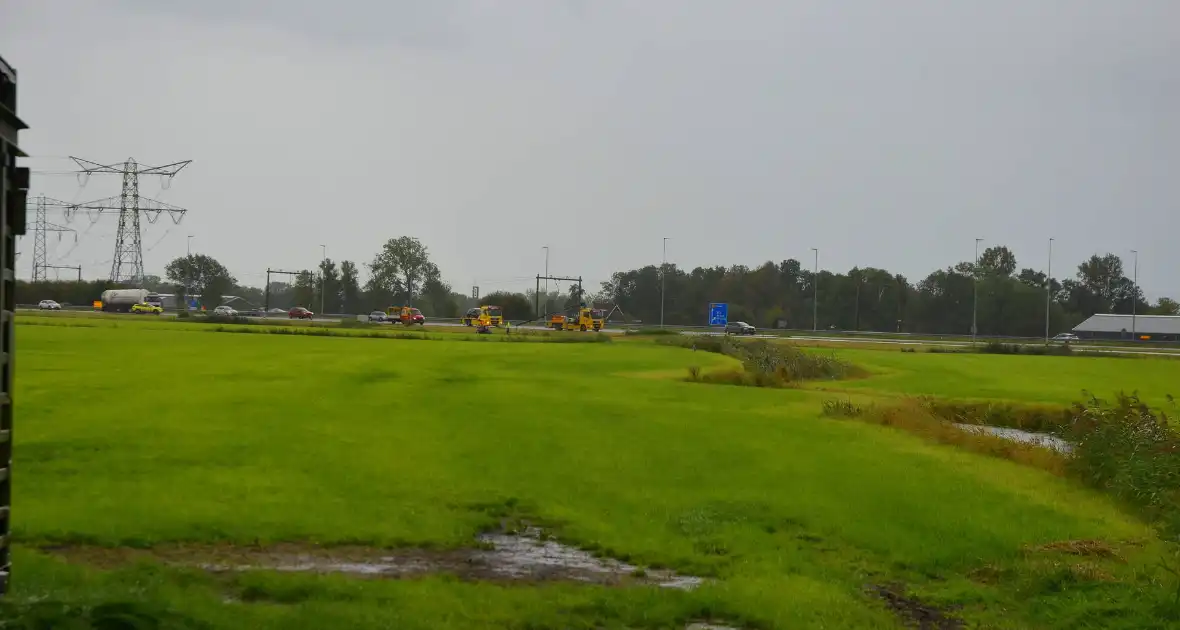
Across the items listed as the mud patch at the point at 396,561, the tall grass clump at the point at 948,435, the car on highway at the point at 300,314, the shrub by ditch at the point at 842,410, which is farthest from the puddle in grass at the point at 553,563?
the car on highway at the point at 300,314

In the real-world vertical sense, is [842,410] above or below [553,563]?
above

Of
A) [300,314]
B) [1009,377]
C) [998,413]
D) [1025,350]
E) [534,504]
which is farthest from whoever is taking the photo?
[300,314]

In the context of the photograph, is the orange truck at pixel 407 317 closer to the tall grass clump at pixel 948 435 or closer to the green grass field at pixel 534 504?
the green grass field at pixel 534 504

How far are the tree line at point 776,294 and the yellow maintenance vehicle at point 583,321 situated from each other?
2293 cm

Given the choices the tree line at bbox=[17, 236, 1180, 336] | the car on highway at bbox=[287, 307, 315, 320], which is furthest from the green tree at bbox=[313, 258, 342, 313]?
the car on highway at bbox=[287, 307, 315, 320]

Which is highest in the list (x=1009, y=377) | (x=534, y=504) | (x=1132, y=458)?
(x=1009, y=377)

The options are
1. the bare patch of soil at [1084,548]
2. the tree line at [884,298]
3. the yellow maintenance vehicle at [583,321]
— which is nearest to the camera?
the bare patch of soil at [1084,548]

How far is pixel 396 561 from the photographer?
14.0 metres

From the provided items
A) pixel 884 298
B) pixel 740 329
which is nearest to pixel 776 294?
pixel 884 298

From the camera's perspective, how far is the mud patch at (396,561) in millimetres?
13125

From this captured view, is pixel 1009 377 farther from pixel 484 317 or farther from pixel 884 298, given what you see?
pixel 884 298

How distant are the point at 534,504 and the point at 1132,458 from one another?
12.6 metres

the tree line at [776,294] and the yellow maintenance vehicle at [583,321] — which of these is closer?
the yellow maintenance vehicle at [583,321]

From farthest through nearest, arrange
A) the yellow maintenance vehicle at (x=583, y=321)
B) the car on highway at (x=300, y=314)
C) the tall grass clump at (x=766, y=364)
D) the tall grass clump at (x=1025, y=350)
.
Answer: the car on highway at (x=300, y=314) < the yellow maintenance vehicle at (x=583, y=321) < the tall grass clump at (x=1025, y=350) < the tall grass clump at (x=766, y=364)
